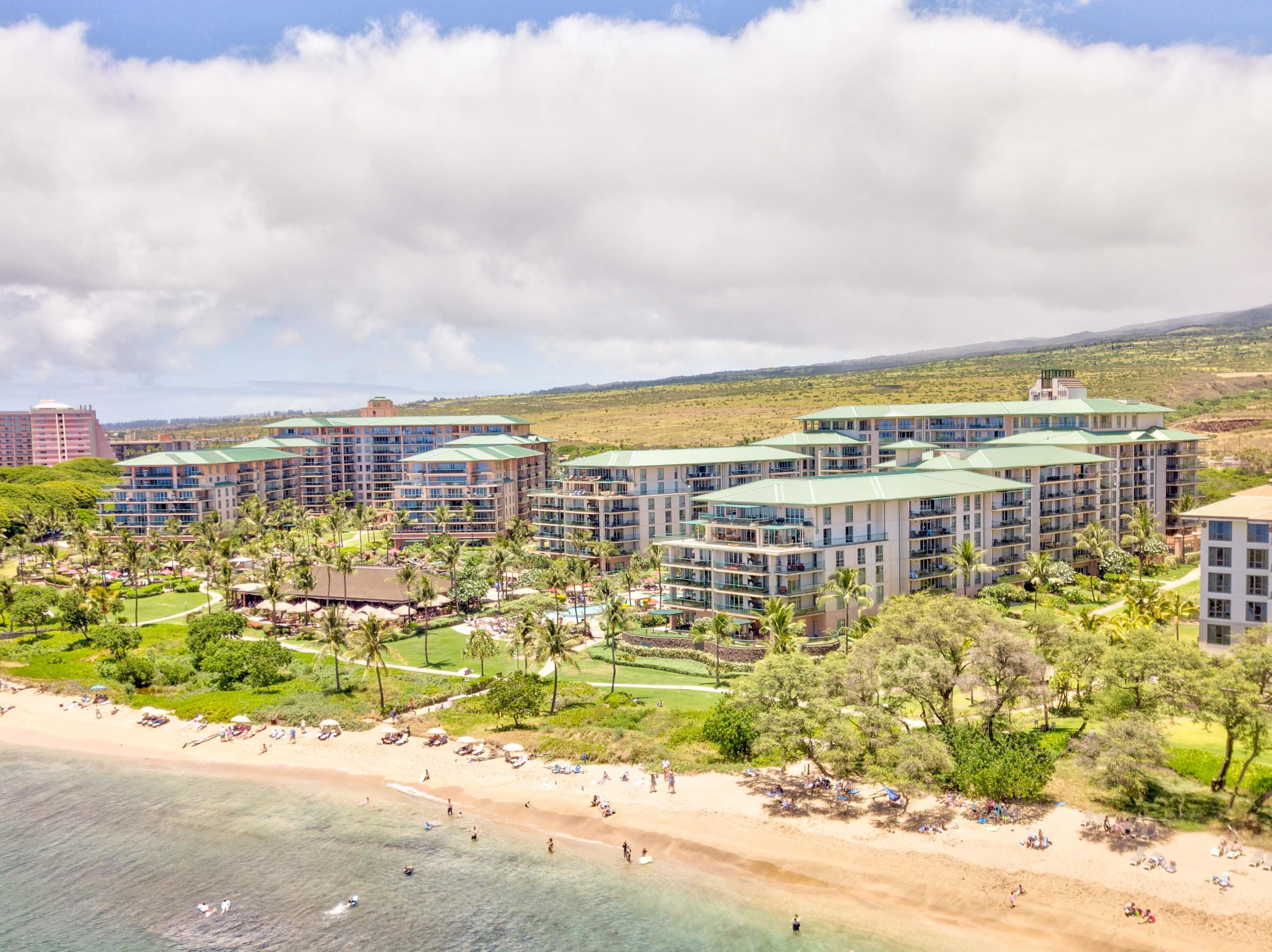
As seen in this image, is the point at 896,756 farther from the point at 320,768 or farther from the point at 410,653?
the point at 410,653

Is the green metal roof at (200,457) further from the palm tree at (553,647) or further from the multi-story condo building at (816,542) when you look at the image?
the palm tree at (553,647)

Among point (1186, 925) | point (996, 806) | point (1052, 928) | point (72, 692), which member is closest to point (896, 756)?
point (996, 806)

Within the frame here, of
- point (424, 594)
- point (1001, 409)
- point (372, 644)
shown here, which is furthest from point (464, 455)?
point (1001, 409)

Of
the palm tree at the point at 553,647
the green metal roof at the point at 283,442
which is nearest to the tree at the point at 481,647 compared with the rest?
the palm tree at the point at 553,647

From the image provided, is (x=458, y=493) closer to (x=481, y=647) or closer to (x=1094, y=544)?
(x=481, y=647)

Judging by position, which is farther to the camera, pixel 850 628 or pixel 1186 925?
pixel 850 628

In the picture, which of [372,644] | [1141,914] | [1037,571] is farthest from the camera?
[1037,571]
